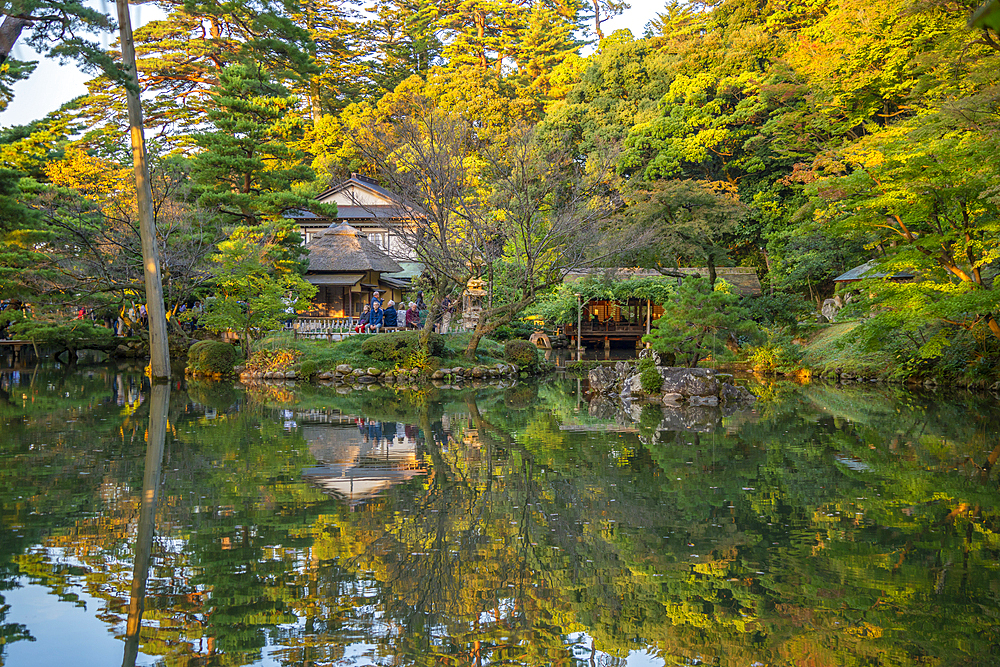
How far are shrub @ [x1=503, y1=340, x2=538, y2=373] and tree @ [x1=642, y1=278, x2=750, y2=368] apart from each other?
4563 millimetres

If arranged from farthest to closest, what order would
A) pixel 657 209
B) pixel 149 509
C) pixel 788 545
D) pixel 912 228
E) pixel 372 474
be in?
1. pixel 657 209
2. pixel 912 228
3. pixel 372 474
4. pixel 149 509
5. pixel 788 545

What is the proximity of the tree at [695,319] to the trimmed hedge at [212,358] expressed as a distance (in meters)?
10.7

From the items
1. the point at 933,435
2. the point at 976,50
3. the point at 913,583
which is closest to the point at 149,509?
the point at 913,583

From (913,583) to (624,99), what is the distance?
97.5 feet

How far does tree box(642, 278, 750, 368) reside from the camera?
1723 centimetres

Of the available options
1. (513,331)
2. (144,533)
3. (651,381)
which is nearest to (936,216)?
(651,381)

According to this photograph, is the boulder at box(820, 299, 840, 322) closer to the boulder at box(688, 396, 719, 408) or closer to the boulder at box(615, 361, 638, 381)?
the boulder at box(615, 361, 638, 381)

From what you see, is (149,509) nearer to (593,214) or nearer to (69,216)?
(593,214)

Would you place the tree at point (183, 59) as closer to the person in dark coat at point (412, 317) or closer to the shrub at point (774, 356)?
the person in dark coat at point (412, 317)

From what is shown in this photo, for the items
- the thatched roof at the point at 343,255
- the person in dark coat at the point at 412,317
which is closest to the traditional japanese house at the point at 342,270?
the thatched roof at the point at 343,255

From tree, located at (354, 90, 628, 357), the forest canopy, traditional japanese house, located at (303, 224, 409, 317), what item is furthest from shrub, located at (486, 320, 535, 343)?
tree, located at (354, 90, 628, 357)

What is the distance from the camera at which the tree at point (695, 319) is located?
56.5ft

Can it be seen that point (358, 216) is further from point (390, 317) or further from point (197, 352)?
point (197, 352)

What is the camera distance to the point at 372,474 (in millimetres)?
7113
